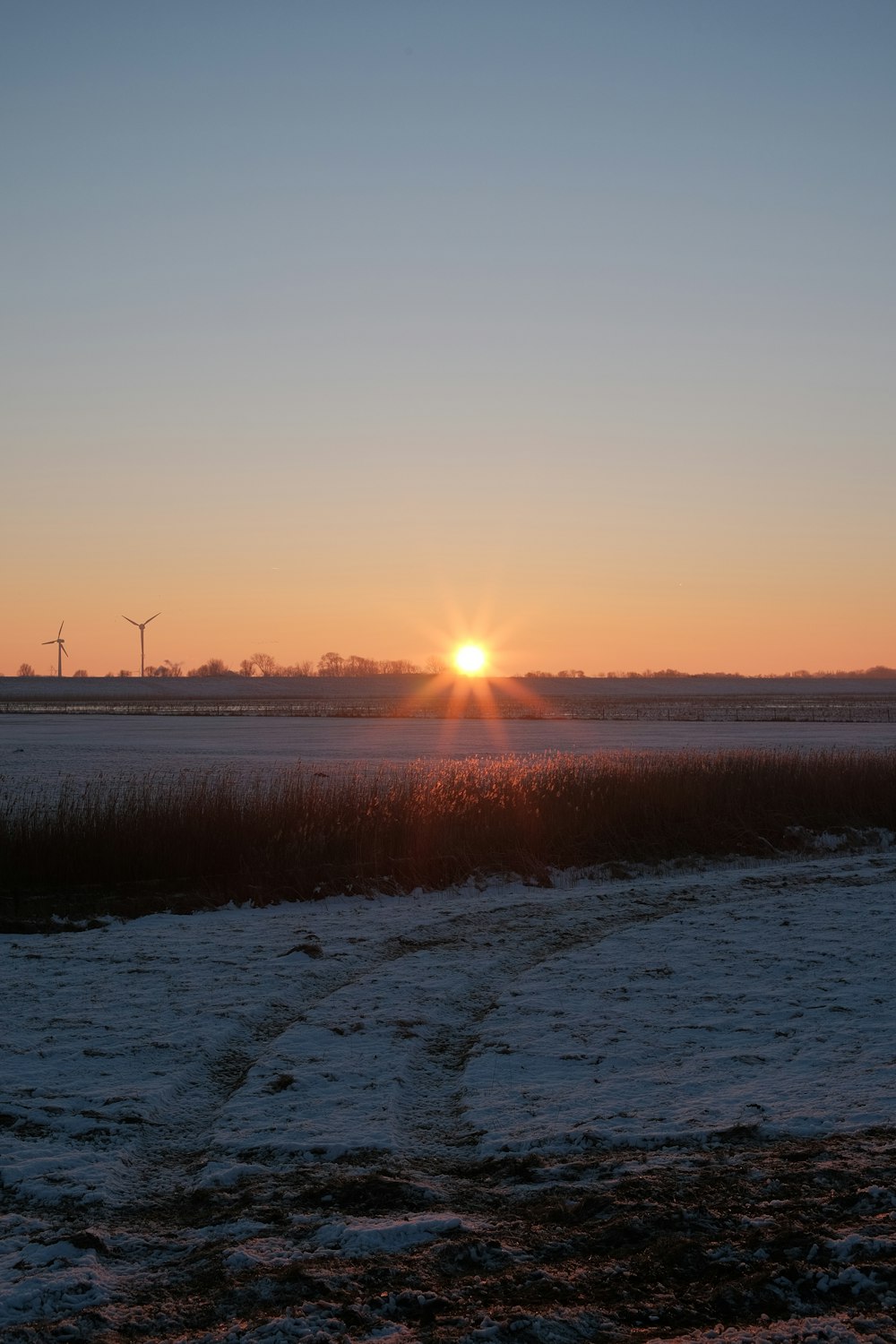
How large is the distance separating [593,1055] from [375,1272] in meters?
3.04

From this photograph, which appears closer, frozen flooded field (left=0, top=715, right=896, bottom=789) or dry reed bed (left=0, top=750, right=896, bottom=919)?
dry reed bed (left=0, top=750, right=896, bottom=919)

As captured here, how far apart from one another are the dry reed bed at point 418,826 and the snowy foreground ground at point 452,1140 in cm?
366

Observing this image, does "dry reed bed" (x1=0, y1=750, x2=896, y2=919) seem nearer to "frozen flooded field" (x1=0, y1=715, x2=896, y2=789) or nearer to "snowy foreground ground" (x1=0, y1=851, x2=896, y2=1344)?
"snowy foreground ground" (x1=0, y1=851, x2=896, y2=1344)

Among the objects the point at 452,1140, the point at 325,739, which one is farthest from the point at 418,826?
the point at 325,739

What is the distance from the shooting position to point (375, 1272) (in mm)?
4309

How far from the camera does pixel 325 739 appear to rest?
45188 mm

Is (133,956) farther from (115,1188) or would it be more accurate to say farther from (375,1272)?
(375,1272)

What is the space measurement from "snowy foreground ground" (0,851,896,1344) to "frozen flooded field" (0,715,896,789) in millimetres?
16896

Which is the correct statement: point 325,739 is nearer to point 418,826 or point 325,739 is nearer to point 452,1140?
point 418,826

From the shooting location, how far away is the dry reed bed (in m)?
14.4

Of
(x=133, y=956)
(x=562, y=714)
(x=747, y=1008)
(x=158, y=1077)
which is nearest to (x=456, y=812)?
(x=133, y=956)

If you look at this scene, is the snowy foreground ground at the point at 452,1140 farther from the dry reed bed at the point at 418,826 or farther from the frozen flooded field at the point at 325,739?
the frozen flooded field at the point at 325,739

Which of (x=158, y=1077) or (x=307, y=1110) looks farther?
(x=158, y=1077)

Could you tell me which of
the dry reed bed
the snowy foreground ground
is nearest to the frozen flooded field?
the dry reed bed
